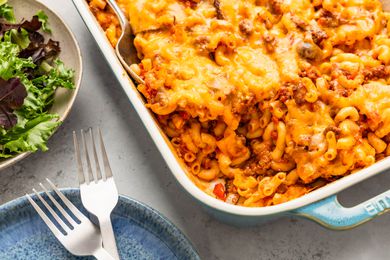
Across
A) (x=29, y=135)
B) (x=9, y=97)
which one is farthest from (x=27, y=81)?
(x=29, y=135)

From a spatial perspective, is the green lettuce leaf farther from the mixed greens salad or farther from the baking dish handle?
Result: the baking dish handle

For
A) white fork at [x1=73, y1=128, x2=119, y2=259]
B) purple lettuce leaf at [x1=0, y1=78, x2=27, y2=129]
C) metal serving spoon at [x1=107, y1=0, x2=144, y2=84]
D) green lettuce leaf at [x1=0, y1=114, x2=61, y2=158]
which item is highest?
metal serving spoon at [x1=107, y1=0, x2=144, y2=84]

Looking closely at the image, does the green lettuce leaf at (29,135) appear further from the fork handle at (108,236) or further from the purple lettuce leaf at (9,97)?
the fork handle at (108,236)

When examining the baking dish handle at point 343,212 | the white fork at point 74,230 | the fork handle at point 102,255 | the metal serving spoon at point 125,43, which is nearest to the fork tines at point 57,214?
the white fork at point 74,230

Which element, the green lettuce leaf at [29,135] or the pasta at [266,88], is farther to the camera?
the green lettuce leaf at [29,135]

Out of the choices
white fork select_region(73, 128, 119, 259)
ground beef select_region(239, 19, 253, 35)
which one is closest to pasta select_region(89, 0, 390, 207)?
ground beef select_region(239, 19, 253, 35)

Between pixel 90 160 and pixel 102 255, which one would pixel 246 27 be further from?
pixel 102 255

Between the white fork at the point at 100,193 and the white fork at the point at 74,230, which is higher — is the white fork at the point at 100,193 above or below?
above
